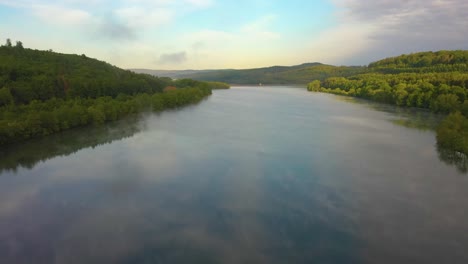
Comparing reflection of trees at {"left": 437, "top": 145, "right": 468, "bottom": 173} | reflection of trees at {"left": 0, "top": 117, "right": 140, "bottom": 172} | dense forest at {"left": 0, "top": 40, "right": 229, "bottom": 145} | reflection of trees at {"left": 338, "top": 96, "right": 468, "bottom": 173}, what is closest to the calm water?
reflection of trees at {"left": 0, "top": 117, "right": 140, "bottom": 172}

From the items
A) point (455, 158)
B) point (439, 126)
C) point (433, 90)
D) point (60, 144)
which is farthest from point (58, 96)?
point (433, 90)

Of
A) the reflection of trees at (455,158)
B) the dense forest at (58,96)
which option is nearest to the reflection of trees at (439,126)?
the reflection of trees at (455,158)

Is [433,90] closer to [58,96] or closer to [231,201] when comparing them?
[231,201]

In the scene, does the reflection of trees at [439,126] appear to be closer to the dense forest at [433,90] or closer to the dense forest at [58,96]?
the dense forest at [433,90]

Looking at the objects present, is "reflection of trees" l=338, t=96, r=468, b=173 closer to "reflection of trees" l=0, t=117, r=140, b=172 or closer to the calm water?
the calm water

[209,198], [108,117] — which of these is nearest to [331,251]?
[209,198]

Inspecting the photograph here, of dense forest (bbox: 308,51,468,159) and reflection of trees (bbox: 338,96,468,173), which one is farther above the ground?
dense forest (bbox: 308,51,468,159)
